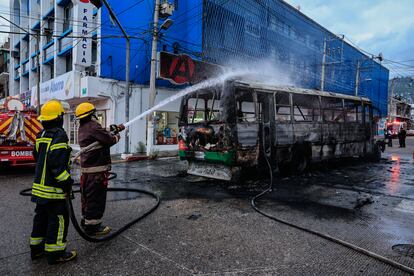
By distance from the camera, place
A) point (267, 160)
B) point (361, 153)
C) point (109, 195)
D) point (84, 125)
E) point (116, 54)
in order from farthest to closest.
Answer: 1. point (116, 54)
2. point (361, 153)
3. point (267, 160)
4. point (109, 195)
5. point (84, 125)

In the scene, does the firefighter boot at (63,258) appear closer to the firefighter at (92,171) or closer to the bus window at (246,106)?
the firefighter at (92,171)

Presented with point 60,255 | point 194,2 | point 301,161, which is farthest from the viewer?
point 194,2

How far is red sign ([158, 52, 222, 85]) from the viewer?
14.5m

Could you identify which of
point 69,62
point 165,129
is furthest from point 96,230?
point 69,62

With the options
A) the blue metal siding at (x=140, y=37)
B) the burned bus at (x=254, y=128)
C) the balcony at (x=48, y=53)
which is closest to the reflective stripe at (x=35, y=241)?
the burned bus at (x=254, y=128)

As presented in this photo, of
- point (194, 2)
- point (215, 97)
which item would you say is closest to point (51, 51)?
point (194, 2)

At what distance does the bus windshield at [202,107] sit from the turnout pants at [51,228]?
459 cm

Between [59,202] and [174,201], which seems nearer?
[59,202]

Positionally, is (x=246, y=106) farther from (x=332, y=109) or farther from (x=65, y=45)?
(x=65, y=45)

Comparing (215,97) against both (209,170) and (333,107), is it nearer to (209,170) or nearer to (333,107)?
(209,170)

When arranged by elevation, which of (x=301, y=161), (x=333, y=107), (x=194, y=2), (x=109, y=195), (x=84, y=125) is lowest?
(x=109, y=195)

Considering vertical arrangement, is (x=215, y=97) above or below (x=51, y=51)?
below

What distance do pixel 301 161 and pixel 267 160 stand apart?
6.67 ft

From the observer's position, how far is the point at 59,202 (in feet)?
10.6
